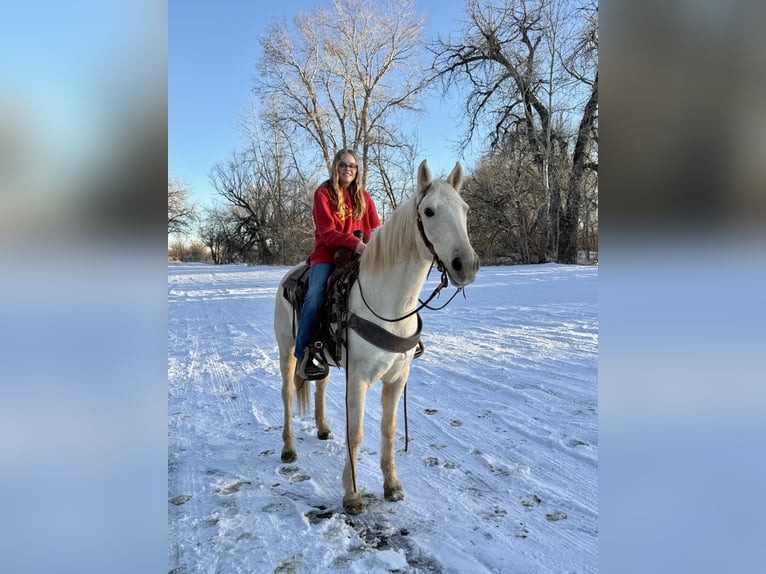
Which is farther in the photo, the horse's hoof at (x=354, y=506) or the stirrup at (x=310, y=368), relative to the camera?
the stirrup at (x=310, y=368)

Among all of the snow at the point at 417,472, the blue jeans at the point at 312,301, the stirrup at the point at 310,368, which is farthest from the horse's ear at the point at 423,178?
the snow at the point at 417,472

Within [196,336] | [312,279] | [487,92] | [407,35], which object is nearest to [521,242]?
[487,92]

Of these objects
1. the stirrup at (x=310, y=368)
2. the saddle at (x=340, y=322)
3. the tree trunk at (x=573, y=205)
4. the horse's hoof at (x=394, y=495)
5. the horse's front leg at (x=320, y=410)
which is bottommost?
the horse's hoof at (x=394, y=495)

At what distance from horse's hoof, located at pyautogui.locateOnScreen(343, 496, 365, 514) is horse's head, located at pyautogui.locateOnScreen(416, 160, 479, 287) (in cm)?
151

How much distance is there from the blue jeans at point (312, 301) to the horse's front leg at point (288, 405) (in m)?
0.57

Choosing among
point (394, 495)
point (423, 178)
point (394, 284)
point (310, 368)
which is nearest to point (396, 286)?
point (394, 284)

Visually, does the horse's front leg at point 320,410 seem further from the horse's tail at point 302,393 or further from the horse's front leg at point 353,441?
the horse's front leg at point 353,441

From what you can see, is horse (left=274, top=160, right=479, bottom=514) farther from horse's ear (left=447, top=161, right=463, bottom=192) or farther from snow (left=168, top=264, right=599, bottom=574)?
snow (left=168, top=264, right=599, bottom=574)

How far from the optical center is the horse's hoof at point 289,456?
3104 millimetres

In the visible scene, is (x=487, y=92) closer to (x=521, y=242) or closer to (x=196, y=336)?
(x=521, y=242)
